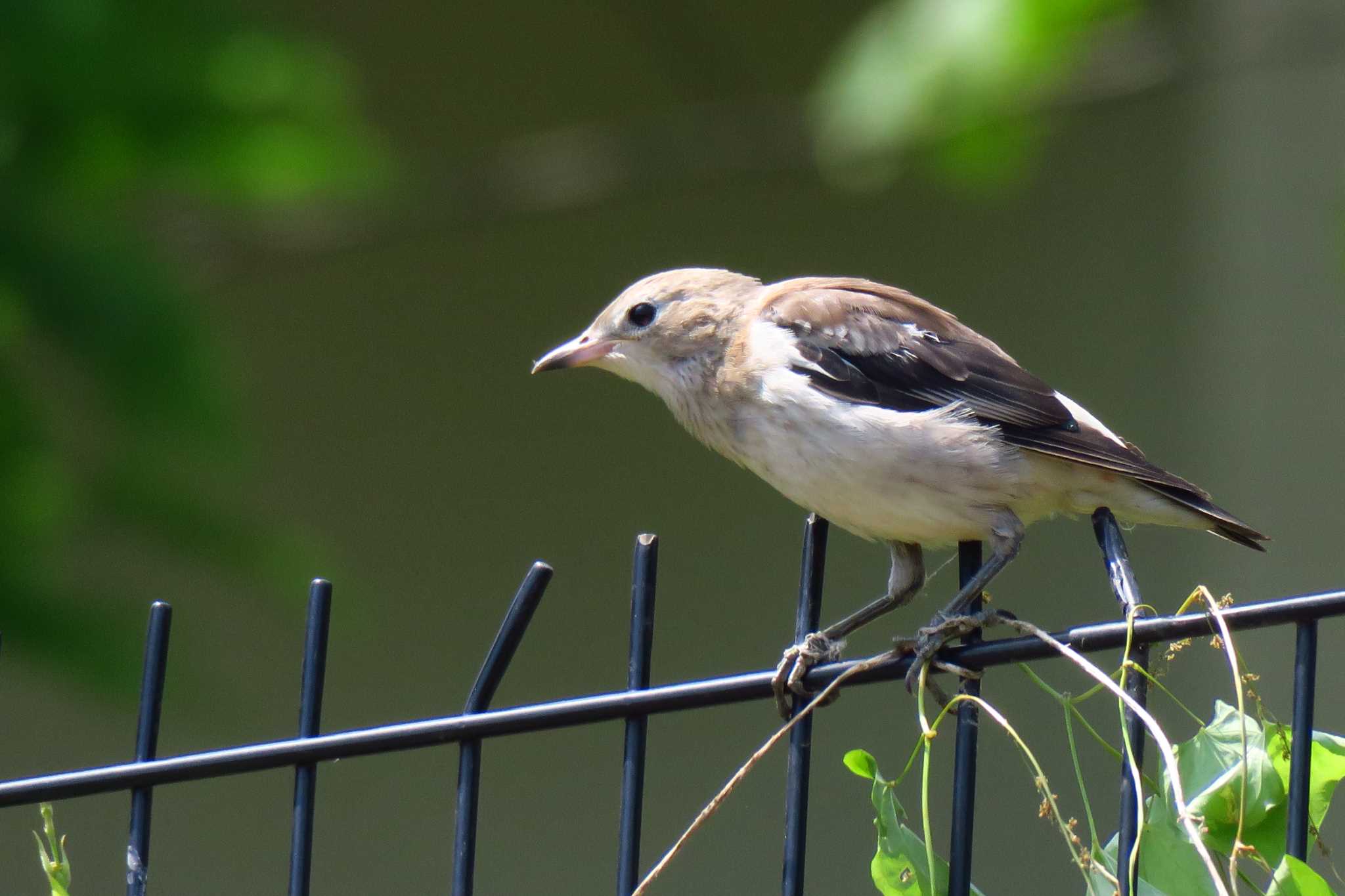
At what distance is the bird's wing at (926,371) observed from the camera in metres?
3.11

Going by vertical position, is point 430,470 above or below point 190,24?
below

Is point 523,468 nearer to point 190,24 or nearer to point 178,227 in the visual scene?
point 178,227

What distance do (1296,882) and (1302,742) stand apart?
17 centimetres

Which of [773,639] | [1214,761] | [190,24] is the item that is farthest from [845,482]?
[773,639]

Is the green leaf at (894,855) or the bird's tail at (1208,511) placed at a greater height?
the bird's tail at (1208,511)

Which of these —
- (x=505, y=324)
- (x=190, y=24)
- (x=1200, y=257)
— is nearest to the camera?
(x=190, y=24)

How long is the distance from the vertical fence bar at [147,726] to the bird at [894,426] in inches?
42.9

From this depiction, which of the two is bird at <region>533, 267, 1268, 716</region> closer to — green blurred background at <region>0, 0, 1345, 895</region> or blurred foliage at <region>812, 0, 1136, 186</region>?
blurred foliage at <region>812, 0, 1136, 186</region>

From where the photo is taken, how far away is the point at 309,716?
2.02 m

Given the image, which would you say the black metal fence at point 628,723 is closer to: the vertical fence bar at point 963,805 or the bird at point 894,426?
the vertical fence bar at point 963,805

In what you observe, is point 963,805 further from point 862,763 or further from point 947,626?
point 947,626

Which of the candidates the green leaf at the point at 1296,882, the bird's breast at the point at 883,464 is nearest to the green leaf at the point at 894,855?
the green leaf at the point at 1296,882

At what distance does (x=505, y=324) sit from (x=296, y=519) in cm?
122

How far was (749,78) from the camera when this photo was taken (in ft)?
22.3
